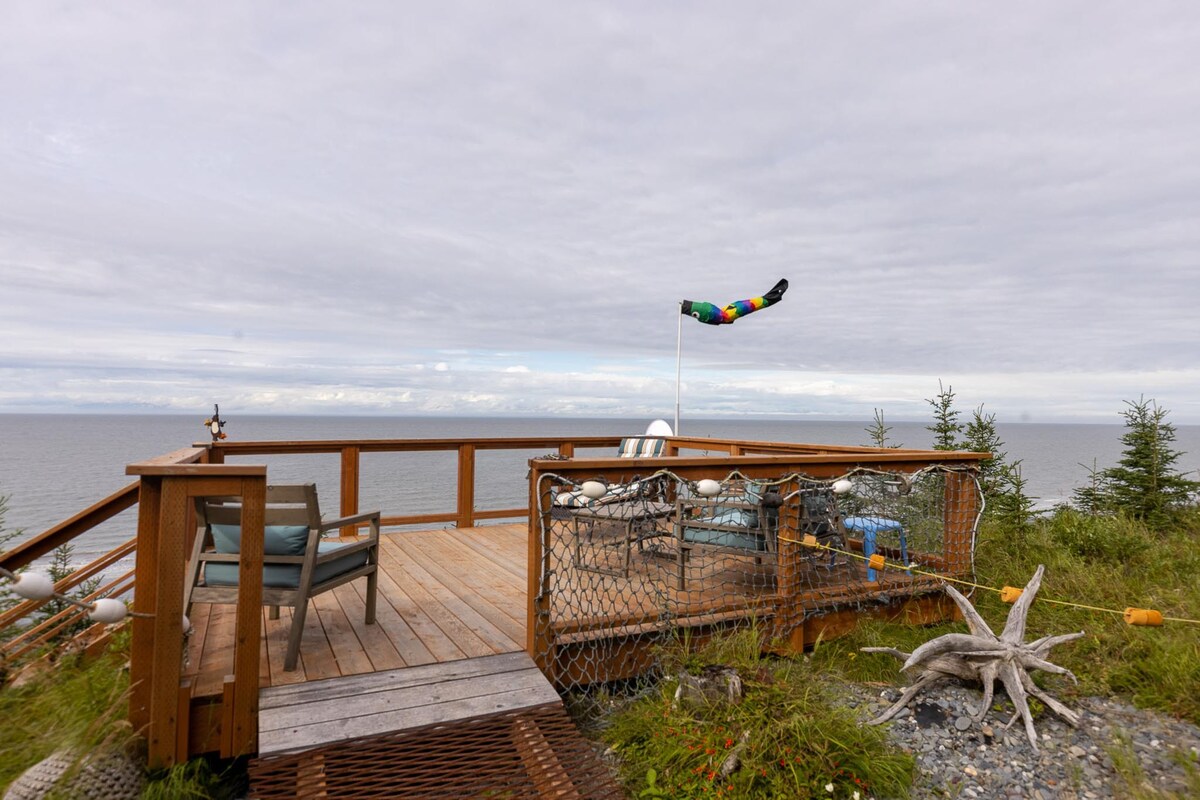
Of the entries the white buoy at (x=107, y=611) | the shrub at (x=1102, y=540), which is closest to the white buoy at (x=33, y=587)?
the white buoy at (x=107, y=611)

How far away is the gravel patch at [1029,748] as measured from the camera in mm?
2516

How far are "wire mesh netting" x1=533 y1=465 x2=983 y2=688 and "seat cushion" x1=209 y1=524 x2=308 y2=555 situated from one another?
113 centimetres

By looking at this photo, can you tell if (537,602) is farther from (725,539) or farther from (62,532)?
(62,532)

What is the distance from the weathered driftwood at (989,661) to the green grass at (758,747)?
0.46 m

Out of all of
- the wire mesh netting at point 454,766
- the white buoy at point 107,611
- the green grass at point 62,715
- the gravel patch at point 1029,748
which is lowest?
the gravel patch at point 1029,748

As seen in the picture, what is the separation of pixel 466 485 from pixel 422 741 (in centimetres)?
381

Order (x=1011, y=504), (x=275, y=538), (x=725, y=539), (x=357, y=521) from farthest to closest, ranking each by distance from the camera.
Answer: (x=1011, y=504) → (x=725, y=539) → (x=357, y=521) → (x=275, y=538)

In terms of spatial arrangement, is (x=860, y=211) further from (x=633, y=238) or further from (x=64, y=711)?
(x=64, y=711)

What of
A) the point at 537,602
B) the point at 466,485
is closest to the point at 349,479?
the point at 466,485

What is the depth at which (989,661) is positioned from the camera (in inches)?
122

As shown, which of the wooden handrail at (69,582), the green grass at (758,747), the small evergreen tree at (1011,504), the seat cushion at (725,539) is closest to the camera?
the green grass at (758,747)

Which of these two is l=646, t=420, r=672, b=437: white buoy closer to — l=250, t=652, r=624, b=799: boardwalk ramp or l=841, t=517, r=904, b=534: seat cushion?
l=841, t=517, r=904, b=534: seat cushion

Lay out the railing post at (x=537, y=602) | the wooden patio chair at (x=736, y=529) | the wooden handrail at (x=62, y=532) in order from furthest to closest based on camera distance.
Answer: the wooden patio chair at (x=736, y=529)
the railing post at (x=537, y=602)
the wooden handrail at (x=62, y=532)

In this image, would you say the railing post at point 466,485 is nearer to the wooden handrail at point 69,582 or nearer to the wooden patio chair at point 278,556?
the wooden handrail at point 69,582
